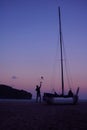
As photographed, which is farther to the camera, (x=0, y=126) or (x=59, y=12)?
(x=59, y=12)

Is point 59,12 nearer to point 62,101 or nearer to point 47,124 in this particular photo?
point 62,101

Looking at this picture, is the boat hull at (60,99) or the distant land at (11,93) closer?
the boat hull at (60,99)

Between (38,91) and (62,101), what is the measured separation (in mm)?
3216

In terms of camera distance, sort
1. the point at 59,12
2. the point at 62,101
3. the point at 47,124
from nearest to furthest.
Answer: the point at 47,124 → the point at 62,101 → the point at 59,12

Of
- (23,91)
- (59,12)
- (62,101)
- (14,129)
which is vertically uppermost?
(59,12)

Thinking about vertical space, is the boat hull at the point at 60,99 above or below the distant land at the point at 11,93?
below

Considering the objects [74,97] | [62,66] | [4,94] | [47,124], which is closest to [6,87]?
[4,94]

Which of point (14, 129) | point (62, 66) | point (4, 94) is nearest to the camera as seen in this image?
point (14, 129)

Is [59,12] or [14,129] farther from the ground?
[59,12]

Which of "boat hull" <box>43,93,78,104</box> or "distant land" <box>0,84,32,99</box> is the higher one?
"distant land" <box>0,84,32,99</box>

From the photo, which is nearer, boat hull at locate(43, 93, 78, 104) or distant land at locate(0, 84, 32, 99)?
boat hull at locate(43, 93, 78, 104)

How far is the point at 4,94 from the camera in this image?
62594 mm

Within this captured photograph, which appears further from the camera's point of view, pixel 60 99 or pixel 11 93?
pixel 11 93

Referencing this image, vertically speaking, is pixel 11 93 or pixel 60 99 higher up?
pixel 11 93
